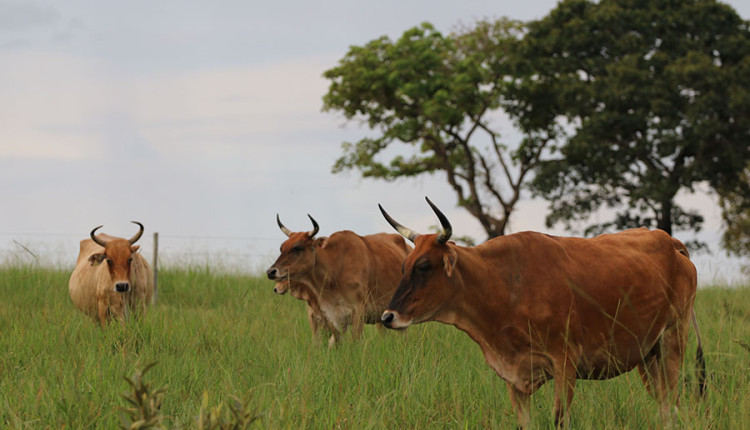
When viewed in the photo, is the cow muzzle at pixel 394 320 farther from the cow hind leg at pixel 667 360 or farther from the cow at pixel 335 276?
the cow at pixel 335 276

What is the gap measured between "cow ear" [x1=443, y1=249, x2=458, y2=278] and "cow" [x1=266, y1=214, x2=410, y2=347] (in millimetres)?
4229

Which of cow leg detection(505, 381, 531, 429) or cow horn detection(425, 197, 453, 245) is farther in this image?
cow leg detection(505, 381, 531, 429)

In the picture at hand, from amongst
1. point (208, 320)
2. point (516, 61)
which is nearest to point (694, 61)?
point (516, 61)

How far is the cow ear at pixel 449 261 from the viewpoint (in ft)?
15.6

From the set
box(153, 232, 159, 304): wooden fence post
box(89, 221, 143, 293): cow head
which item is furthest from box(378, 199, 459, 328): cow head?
box(153, 232, 159, 304): wooden fence post

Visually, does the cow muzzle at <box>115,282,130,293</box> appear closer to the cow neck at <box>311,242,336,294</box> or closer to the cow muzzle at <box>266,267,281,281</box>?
the cow muzzle at <box>266,267,281,281</box>

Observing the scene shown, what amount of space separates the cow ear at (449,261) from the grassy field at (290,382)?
922 millimetres

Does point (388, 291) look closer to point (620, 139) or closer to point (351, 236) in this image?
point (351, 236)

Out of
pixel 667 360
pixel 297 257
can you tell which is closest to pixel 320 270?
pixel 297 257

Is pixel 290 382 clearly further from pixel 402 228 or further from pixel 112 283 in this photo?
pixel 112 283

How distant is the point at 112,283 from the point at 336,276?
2799 mm

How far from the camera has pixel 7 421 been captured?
4781mm

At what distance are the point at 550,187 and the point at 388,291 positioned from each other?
62.5 ft

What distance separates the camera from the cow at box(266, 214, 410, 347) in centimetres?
927
